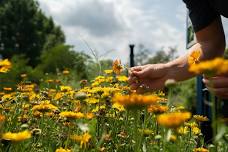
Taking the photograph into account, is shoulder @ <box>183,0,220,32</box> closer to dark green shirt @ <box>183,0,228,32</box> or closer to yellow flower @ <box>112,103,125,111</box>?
dark green shirt @ <box>183,0,228,32</box>

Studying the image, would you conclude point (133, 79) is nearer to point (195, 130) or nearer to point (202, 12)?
point (195, 130)

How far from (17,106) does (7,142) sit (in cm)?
74

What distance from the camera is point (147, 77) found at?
8.06 feet

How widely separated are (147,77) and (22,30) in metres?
33.3

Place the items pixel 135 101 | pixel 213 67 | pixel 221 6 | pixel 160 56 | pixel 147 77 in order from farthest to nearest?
pixel 160 56, pixel 147 77, pixel 221 6, pixel 135 101, pixel 213 67

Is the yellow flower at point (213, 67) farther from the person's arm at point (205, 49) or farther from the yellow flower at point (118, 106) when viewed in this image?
the person's arm at point (205, 49)

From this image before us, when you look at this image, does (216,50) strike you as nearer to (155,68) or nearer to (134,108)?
(155,68)

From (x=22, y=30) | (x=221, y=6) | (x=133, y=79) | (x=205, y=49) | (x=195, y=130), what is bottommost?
(x=195, y=130)

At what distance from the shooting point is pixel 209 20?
2.50 meters

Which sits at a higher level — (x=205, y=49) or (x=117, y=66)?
(x=205, y=49)

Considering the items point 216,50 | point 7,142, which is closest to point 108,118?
point 216,50

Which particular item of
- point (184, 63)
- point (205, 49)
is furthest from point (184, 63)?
point (205, 49)

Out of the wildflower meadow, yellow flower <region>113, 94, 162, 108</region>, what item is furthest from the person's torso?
yellow flower <region>113, 94, 162, 108</region>

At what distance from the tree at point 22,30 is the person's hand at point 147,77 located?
104ft
